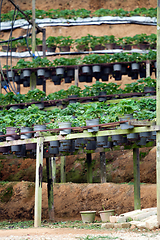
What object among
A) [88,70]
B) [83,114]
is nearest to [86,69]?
[88,70]

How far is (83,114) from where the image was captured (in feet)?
25.4

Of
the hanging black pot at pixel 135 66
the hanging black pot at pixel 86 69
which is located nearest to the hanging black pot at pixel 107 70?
the hanging black pot at pixel 86 69

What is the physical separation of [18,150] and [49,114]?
3.94 feet

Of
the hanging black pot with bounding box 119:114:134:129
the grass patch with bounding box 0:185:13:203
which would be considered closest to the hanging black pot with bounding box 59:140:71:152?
the hanging black pot with bounding box 119:114:134:129

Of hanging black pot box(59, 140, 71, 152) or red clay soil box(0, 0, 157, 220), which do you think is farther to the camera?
red clay soil box(0, 0, 157, 220)

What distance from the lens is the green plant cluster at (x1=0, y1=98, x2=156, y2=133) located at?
7.08m

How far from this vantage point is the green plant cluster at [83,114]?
708 cm

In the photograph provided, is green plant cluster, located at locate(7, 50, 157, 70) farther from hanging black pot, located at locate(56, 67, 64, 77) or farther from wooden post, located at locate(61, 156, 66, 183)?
wooden post, located at locate(61, 156, 66, 183)

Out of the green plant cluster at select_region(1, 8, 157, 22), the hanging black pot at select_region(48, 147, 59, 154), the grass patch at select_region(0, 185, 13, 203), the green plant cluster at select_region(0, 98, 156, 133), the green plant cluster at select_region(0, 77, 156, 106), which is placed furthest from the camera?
the green plant cluster at select_region(1, 8, 157, 22)

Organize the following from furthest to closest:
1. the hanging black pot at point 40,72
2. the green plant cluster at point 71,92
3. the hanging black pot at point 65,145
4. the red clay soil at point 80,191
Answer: the hanging black pot at point 40,72 → the red clay soil at point 80,191 → the green plant cluster at point 71,92 → the hanging black pot at point 65,145

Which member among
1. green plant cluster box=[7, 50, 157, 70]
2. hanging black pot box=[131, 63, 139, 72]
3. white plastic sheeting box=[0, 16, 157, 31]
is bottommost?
hanging black pot box=[131, 63, 139, 72]

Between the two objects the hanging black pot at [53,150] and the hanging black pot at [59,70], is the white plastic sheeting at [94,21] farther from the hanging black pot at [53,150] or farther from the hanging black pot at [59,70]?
the hanging black pot at [53,150]

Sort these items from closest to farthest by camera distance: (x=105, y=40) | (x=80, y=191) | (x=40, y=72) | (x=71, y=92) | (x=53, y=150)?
(x=53, y=150), (x=71, y=92), (x=40, y=72), (x=80, y=191), (x=105, y=40)

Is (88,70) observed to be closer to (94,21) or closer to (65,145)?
(65,145)
